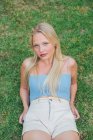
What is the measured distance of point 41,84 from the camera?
5.46 metres

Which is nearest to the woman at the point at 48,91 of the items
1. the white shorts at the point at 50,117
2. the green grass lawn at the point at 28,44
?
the white shorts at the point at 50,117

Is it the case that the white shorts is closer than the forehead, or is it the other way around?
the white shorts

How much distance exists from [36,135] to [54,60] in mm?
1109

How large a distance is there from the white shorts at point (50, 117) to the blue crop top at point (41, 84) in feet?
0.25

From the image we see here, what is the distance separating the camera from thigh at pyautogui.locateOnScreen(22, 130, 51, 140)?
4.85 metres

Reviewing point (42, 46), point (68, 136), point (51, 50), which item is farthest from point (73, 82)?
point (68, 136)

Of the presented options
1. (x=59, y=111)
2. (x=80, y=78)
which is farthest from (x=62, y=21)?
(x=59, y=111)

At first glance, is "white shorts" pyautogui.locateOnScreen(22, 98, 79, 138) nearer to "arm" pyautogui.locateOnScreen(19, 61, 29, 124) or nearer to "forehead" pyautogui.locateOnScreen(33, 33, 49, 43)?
"arm" pyautogui.locateOnScreen(19, 61, 29, 124)

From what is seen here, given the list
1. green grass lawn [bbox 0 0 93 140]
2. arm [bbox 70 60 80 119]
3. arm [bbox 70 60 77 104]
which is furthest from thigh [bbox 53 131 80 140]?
arm [bbox 70 60 77 104]

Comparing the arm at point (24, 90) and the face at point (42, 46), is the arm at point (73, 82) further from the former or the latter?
the arm at point (24, 90)

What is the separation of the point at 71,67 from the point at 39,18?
7.13 feet

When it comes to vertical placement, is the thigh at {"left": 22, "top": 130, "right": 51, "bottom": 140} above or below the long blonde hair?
below

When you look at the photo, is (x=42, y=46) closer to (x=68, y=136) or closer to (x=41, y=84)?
(x=41, y=84)

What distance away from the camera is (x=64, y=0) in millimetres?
8039
